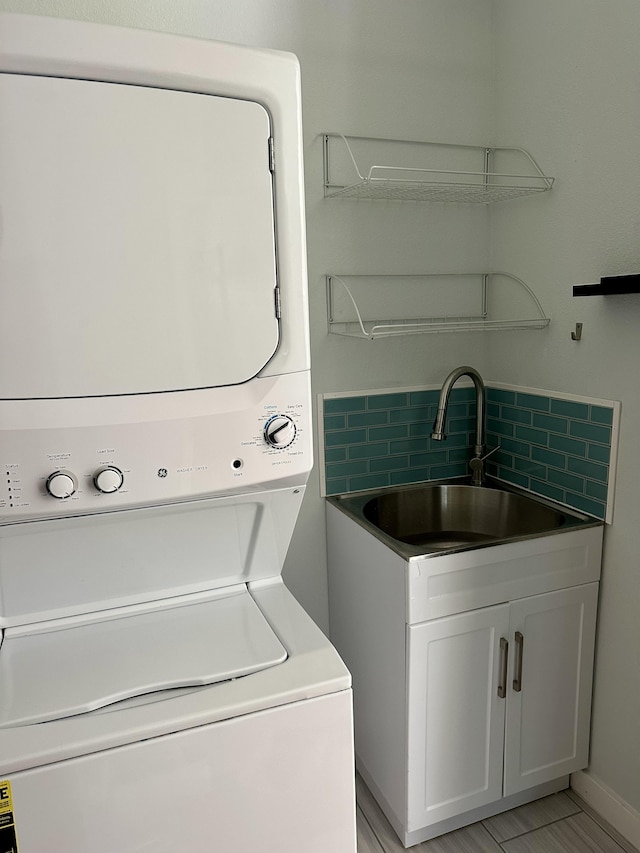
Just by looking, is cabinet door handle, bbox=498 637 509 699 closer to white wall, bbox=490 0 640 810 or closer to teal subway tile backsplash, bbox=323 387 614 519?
white wall, bbox=490 0 640 810

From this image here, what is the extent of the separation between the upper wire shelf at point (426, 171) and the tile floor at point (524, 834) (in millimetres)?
1741

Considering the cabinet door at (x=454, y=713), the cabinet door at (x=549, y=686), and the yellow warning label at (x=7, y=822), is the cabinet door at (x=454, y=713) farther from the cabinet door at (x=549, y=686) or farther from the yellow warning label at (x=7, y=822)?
the yellow warning label at (x=7, y=822)

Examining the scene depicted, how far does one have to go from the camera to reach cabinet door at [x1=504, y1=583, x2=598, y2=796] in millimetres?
1742

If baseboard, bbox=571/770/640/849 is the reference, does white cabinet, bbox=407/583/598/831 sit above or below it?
above

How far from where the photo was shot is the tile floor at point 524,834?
175cm

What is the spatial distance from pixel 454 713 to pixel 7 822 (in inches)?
42.9

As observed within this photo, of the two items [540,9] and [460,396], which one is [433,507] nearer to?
[460,396]

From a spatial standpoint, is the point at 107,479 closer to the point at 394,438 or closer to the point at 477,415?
the point at 394,438

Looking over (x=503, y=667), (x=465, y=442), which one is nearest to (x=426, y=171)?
(x=465, y=442)

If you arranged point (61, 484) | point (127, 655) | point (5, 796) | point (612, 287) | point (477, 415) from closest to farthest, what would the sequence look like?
point (5, 796) → point (61, 484) → point (127, 655) → point (612, 287) → point (477, 415)

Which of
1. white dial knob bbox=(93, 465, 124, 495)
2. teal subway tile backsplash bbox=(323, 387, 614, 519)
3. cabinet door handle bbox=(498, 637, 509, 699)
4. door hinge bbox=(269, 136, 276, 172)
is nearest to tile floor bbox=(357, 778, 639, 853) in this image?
cabinet door handle bbox=(498, 637, 509, 699)

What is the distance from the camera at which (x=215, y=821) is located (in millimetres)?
1109

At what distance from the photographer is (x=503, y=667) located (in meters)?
1.72

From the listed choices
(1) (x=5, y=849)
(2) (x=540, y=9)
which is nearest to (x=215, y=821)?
(1) (x=5, y=849)
